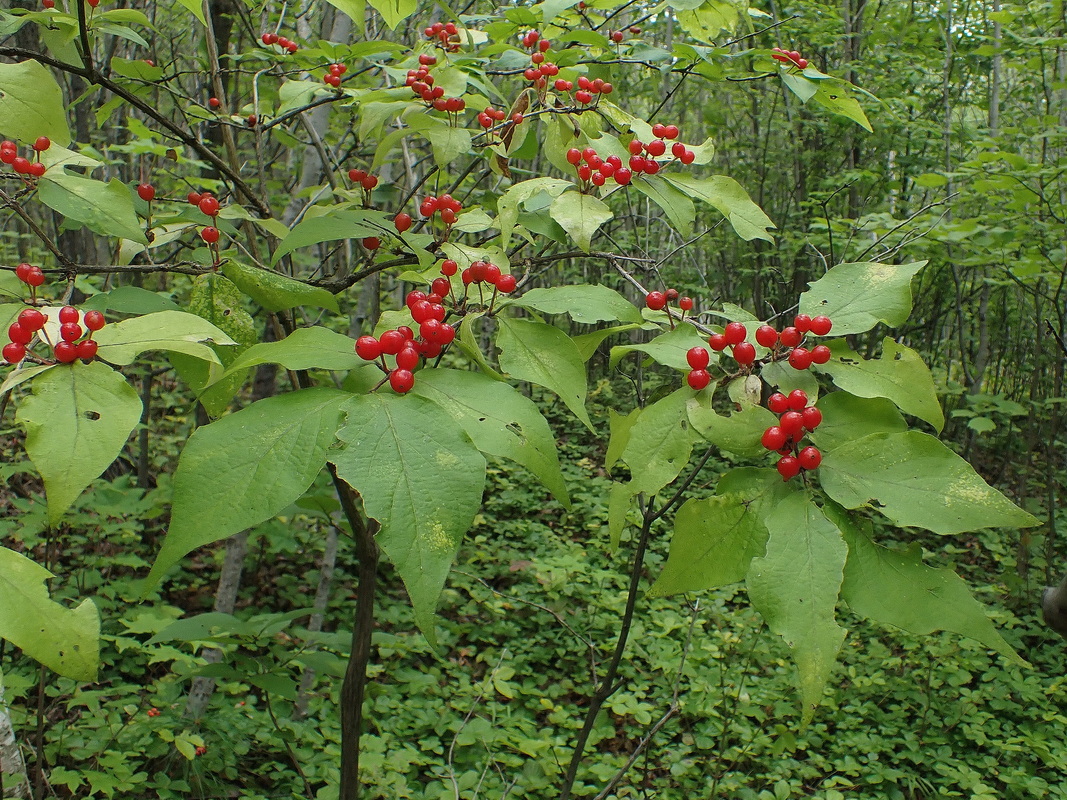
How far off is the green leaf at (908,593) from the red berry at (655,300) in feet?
1.78

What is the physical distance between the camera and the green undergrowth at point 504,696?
3.06m

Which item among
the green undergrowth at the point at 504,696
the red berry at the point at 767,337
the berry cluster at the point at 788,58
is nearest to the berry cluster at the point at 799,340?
the red berry at the point at 767,337

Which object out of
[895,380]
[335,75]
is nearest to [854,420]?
[895,380]

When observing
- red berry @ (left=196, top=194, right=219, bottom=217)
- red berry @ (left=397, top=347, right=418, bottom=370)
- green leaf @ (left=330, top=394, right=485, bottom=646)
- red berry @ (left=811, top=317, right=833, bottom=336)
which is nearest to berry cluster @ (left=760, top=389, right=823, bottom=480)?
red berry @ (left=811, top=317, right=833, bottom=336)

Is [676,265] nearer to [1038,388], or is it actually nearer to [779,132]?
[779,132]

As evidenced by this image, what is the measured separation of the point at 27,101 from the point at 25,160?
13 cm

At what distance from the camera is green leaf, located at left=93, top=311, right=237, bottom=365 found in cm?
87

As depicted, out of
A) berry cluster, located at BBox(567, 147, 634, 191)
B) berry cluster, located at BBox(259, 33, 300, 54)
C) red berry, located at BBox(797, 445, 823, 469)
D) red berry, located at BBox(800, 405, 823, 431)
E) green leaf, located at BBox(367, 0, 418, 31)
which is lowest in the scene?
red berry, located at BBox(797, 445, 823, 469)

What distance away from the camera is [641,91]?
8570 mm

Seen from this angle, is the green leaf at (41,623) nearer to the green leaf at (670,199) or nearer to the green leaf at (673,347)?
the green leaf at (673,347)

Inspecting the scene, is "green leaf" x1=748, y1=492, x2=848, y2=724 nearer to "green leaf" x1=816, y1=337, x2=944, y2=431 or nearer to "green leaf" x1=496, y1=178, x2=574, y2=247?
"green leaf" x1=816, y1=337, x2=944, y2=431

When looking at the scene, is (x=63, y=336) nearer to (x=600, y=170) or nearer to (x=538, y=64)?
(x=600, y=170)

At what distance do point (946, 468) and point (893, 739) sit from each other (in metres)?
3.84

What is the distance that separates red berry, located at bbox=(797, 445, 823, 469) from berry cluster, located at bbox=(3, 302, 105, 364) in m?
0.87
